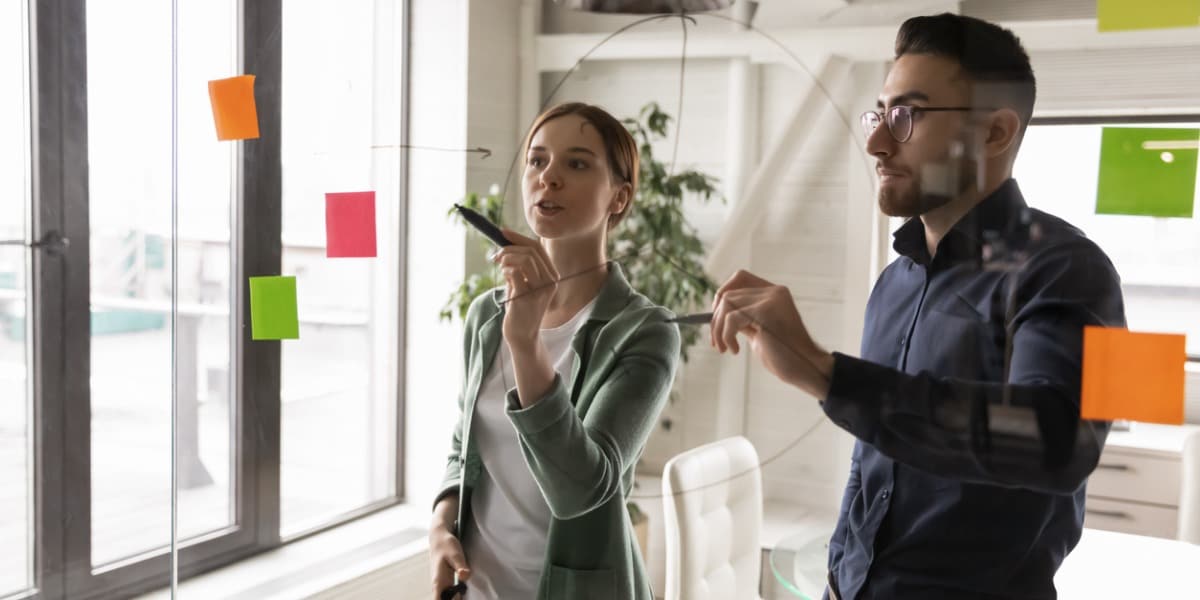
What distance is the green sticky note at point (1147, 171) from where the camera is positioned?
705 mm

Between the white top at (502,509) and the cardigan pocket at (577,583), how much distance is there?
3 centimetres

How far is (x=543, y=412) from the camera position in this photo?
831 mm

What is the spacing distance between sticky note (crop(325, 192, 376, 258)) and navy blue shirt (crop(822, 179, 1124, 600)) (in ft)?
2.01

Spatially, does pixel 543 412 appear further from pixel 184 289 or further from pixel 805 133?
pixel 184 289

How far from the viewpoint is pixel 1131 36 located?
72cm

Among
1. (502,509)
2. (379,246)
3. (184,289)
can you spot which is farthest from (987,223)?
(184,289)

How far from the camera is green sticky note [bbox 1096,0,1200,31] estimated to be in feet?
2.29

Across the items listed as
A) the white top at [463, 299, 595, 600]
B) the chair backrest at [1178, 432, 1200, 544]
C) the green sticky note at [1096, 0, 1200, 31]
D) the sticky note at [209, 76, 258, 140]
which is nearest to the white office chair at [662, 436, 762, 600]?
the white top at [463, 299, 595, 600]

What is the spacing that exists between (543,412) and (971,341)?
35 centimetres

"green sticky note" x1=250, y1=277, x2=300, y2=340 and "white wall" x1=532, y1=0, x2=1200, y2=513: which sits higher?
"white wall" x1=532, y1=0, x2=1200, y2=513

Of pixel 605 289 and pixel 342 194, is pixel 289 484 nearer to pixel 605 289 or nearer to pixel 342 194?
pixel 342 194

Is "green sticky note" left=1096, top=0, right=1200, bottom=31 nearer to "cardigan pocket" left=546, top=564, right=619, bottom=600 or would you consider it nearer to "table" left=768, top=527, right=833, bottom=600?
"table" left=768, top=527, right=833, bottom=600

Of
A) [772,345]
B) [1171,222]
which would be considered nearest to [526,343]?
Result: [772,345]

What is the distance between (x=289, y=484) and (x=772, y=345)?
0.82 metres
